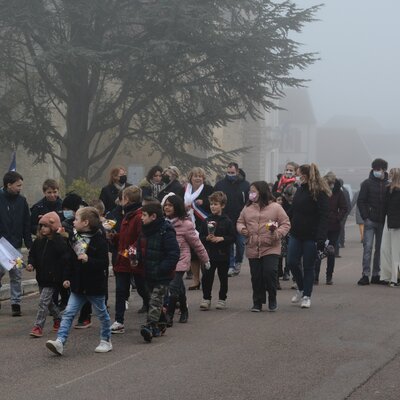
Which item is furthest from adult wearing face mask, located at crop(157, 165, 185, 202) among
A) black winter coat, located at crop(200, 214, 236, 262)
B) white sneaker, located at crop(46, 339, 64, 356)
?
white sneaker, located at crop(46, 339, 64, 356)

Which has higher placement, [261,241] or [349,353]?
[261,241]

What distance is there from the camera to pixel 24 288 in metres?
14.3

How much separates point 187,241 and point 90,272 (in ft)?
6.57

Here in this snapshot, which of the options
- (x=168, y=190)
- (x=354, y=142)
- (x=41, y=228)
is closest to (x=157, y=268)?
(x=41, y=228)

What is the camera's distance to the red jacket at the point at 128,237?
980cm

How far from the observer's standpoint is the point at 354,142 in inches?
4791

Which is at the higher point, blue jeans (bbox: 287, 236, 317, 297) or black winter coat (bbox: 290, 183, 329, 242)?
black winter coat (bbox: 290, 183, 329, 242)

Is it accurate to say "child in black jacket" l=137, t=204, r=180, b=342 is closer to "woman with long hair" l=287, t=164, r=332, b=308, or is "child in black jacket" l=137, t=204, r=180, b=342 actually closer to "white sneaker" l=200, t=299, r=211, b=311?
"white sneaker" l=200, t=299, r=211, b=311

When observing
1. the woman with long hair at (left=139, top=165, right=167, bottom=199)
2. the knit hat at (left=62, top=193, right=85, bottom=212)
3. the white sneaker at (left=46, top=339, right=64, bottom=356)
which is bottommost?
the white sneaker at (left=46, top=339, right=64, bottom=356)

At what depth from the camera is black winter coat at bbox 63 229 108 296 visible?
8.91 meters

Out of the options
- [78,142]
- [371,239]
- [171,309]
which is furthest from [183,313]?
[78,142]

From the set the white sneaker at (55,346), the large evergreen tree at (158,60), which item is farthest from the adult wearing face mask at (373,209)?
the large evergreen tree at (158,60)

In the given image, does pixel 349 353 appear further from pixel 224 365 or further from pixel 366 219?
pixel 366 219

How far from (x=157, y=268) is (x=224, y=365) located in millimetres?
1613
